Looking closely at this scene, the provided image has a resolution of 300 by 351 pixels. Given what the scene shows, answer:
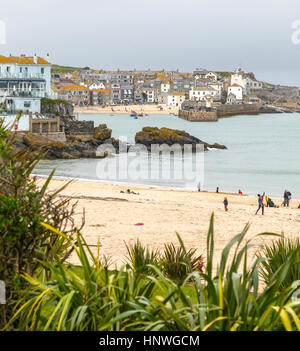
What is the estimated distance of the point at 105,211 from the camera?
59.0 ft

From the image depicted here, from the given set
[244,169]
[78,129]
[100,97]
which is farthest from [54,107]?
[100,97]

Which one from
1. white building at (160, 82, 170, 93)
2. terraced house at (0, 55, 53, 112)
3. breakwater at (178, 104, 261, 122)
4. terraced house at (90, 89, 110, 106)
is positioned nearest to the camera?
terraced house at (0, 55, 53, 112)

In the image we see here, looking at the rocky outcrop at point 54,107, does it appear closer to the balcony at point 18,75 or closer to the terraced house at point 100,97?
the balcony at point 18,75

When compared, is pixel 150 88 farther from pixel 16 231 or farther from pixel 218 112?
pixel 16 231

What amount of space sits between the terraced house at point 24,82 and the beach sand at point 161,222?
91.8 ft

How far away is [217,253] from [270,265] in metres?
4.19

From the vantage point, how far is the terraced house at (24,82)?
1930 inches

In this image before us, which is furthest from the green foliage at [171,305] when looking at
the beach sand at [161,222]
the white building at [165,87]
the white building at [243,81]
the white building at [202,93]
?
the white building at [165,87]

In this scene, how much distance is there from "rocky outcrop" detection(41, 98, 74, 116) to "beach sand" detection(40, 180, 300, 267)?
30548 mm

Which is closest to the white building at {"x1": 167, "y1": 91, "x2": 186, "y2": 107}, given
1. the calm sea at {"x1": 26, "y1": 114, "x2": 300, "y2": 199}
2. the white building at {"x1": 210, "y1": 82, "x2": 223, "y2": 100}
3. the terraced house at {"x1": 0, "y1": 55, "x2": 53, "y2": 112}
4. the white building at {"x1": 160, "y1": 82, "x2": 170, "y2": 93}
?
the white building at {"x1": 160, "y1": 82, "x2": 170, "y2": 93}

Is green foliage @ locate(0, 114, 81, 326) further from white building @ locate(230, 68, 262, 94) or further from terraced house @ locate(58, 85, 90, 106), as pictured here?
white building @ locate(230, 68, 262, 94)

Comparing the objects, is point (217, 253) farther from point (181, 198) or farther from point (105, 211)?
point (181, 198)

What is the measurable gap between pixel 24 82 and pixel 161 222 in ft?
124

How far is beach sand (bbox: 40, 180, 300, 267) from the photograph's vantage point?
13462 mm
